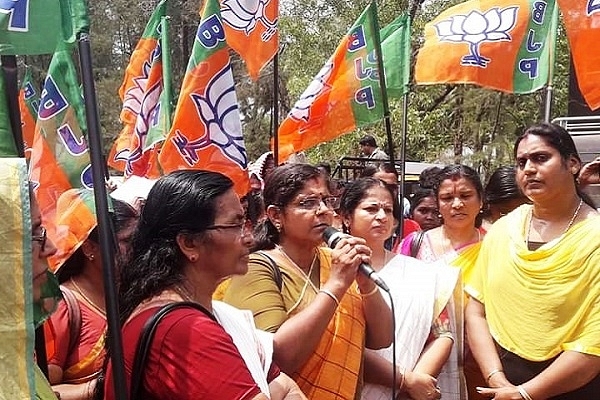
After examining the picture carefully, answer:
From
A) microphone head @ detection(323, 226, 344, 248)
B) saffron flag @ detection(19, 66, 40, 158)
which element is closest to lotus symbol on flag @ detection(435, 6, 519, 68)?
saffron flag @ detection(19, 66, 40, 158)

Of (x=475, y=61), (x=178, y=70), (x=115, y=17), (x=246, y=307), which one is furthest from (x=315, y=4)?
(x=246, y=307)

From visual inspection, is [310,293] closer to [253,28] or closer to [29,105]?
[253,28]

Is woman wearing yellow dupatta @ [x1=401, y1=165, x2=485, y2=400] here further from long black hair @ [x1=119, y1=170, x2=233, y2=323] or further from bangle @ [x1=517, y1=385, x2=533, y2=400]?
long black hair @ [x1=119, y1=170, x2=233, y2=323]

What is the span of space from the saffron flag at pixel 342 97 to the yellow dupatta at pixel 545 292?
6.82 ft

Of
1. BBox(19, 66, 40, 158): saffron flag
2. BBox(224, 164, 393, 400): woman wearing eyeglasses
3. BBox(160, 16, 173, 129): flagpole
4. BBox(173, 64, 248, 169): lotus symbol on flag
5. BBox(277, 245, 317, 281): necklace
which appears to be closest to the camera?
BBox(224, 164, 393, 400): woman wearing eyeglasses

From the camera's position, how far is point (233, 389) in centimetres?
163

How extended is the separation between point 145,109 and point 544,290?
3650 millimetres

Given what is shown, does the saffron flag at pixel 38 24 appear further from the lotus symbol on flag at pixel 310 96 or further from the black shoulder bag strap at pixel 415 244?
the lotus symbol on flag at pixel 310 96

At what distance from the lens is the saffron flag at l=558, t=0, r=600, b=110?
4.07m

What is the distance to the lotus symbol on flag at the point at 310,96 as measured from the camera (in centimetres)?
507

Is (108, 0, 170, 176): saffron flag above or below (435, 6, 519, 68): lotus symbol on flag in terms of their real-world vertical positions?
below

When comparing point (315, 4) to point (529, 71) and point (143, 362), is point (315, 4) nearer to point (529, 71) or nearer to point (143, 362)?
point (529, 71)

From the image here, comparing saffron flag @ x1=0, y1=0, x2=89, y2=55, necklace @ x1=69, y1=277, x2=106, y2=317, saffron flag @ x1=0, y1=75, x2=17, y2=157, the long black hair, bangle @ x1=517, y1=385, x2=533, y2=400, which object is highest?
saffron flag @ x1=0, y1=0, x2=89, y2=55

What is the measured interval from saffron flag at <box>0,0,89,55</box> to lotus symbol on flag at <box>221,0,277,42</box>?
2901mm
